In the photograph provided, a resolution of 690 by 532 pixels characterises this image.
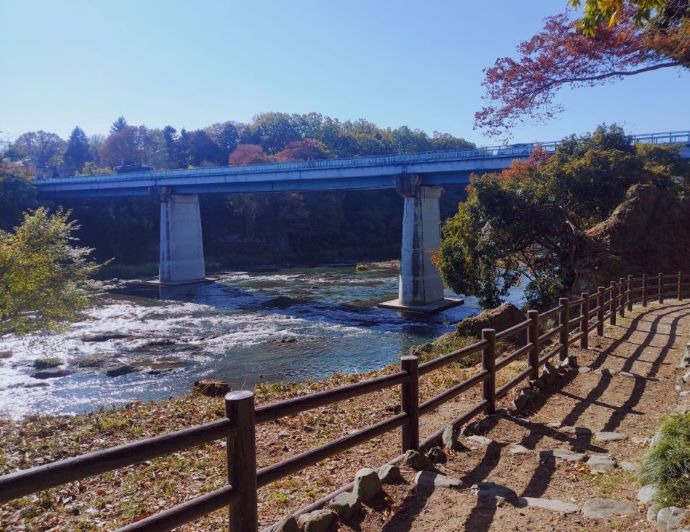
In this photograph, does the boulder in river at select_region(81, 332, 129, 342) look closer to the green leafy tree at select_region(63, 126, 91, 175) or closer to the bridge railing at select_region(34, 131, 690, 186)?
the bridge railing at select_region(34, 131, 690, 186)

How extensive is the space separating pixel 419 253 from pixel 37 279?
23562 millimetres

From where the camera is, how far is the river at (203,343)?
18.6 metres

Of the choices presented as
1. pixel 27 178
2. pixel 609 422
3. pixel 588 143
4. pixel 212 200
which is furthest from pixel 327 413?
pixel 212 200

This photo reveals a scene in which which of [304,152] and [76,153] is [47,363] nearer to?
[304,152]

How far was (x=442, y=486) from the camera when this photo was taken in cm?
502

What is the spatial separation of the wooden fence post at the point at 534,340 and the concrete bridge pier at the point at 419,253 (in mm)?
23985

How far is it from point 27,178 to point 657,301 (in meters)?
62.8

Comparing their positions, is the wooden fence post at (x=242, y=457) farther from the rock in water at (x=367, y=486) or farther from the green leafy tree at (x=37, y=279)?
the green leafy tree at (x=37, y=279)

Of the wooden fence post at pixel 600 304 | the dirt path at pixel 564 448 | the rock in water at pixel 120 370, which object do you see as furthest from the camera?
the rock in water at pixel 120 370

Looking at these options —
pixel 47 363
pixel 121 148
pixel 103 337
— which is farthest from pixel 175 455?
pixel 121 148

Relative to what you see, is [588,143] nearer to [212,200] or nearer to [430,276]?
[430,276]

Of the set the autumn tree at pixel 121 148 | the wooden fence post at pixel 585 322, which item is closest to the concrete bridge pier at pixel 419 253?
the wooden fence post at pixel 585 322

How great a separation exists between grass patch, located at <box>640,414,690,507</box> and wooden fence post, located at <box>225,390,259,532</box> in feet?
9.80

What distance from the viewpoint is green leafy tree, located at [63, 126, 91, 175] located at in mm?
107750
